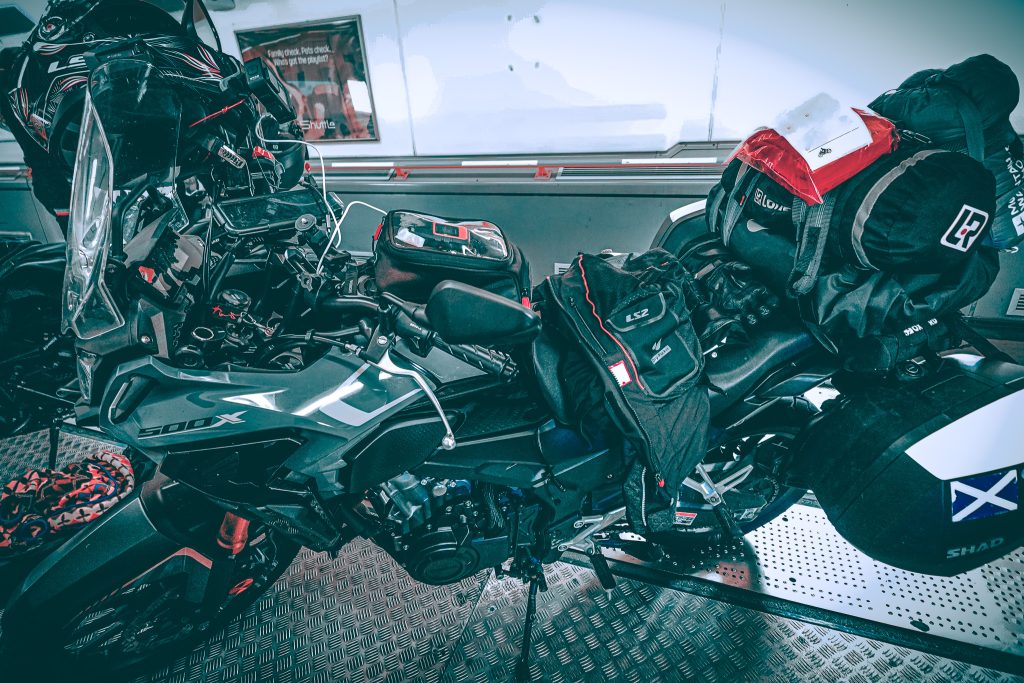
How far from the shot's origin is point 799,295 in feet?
4.18

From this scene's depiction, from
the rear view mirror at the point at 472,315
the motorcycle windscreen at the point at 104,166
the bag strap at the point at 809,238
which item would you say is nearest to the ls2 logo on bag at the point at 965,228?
the bag strap at the point at 809,238

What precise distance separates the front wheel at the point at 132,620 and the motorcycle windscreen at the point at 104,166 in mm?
724

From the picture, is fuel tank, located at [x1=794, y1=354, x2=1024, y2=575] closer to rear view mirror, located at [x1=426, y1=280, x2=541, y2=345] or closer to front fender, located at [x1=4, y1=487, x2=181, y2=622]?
rear view mirror, located at [x1=426, y1=280, x2=541, y2=345]

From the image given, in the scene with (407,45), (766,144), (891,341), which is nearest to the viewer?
(891,341)

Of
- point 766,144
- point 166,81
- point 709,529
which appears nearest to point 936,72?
point 766,144

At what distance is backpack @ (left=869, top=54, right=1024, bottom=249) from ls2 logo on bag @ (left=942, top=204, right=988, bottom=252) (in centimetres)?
13

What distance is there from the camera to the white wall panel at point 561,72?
2.94m

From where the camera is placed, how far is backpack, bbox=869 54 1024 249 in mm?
1183

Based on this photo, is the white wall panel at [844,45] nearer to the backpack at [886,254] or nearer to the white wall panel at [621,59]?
the white wall panel at [621,59]

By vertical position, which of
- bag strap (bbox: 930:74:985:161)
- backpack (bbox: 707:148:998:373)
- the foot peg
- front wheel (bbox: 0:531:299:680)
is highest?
bag strap (bbox: 930:74:985:161)

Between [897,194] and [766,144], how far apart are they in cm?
37

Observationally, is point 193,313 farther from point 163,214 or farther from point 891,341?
point 891,341

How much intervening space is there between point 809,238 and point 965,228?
0.30 m

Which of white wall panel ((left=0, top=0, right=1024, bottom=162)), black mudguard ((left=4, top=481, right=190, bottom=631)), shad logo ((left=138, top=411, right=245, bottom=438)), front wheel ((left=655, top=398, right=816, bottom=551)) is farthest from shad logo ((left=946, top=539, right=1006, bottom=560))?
white wall panel ((left=0, top=0, right=1024, bottom=162))
